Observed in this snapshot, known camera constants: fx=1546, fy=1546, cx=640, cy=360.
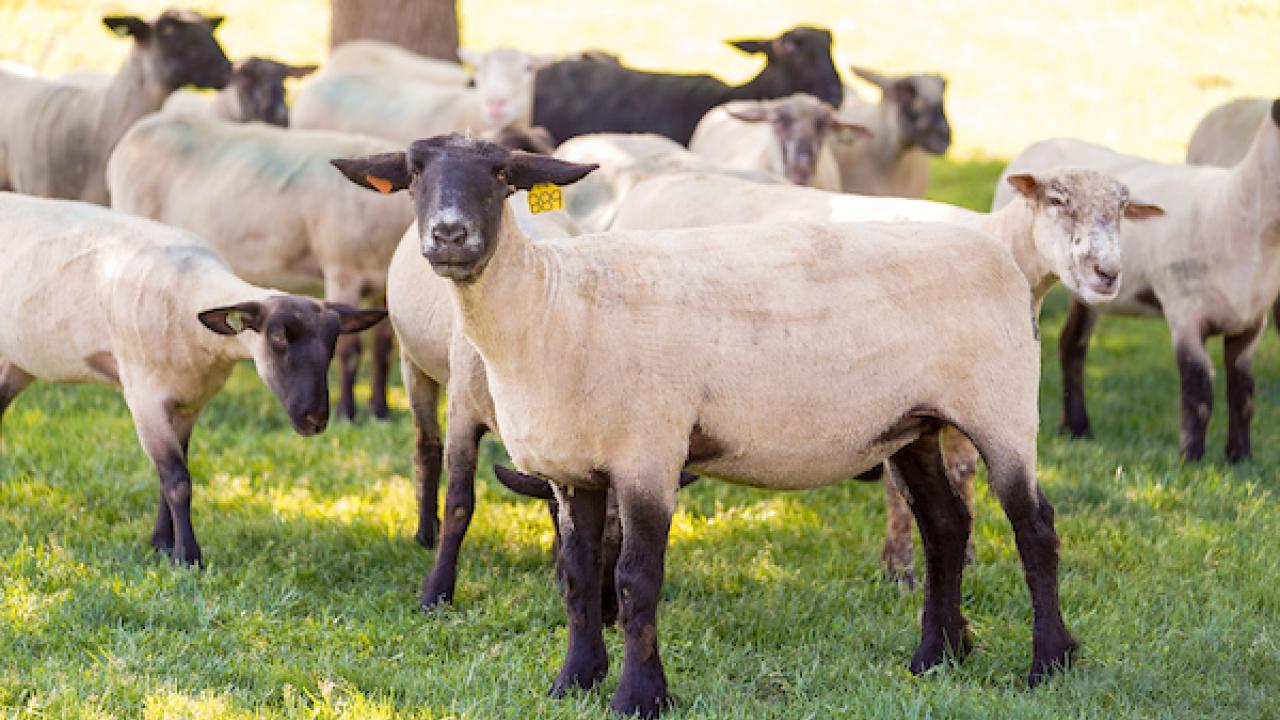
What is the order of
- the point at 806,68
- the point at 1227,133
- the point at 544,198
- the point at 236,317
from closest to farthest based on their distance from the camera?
the point at 544,198 < the point at 236,317 < the point at 1227,133 < the point at 806,68

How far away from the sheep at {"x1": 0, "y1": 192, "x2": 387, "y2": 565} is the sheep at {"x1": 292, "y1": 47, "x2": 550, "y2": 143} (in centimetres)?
445

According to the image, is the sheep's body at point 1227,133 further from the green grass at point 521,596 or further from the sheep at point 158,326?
the sheep at point 158,326

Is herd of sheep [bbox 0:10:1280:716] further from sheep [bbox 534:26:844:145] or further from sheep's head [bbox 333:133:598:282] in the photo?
sheep [bbox 534:26:844:145]

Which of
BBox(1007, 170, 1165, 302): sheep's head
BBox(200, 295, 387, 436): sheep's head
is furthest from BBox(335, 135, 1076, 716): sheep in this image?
BBox(200, 295, 387, 436): sheep's head

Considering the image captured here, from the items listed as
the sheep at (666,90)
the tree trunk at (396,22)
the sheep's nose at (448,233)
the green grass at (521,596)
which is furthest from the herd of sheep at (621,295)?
the tree trunk at (396,22)

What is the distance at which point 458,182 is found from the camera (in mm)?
4434

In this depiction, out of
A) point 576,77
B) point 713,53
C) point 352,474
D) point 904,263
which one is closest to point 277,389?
point 352,474

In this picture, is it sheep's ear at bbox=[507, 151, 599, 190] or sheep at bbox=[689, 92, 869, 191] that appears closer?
sheep's ear at bbox=[507, 151, 599, 190]

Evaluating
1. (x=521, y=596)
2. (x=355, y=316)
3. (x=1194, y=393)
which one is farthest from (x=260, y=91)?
(x=1194, y=393)

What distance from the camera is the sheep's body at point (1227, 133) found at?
34.8 feet

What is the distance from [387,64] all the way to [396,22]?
5.60 ft

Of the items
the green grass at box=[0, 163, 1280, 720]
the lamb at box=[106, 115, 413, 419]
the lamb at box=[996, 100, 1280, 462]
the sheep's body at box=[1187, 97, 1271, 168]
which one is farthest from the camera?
the sheep's body at box=[1187, 97, 1271, 168]

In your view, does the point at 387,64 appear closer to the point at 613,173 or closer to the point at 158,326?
the point at 613,173

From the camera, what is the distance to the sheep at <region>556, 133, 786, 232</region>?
812 centimetres
